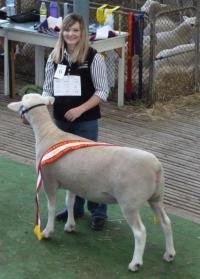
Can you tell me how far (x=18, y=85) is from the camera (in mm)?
10250

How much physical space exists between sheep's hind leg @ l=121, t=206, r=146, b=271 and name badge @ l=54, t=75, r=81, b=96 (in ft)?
3.70

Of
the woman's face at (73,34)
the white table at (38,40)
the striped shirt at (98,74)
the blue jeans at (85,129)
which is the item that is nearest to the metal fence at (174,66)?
the white table at (38,40)

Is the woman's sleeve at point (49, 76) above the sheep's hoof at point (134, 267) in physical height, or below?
above

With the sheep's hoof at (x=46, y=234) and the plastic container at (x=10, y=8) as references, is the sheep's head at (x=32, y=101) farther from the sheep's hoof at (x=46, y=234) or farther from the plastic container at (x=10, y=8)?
the plastic container at (x=10, y=8)

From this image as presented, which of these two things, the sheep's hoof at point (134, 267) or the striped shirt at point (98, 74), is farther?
the striped shirt at point (98, 74)

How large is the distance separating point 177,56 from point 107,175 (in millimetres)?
5665

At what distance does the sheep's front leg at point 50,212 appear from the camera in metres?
5.06

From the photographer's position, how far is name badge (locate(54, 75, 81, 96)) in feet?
16.6

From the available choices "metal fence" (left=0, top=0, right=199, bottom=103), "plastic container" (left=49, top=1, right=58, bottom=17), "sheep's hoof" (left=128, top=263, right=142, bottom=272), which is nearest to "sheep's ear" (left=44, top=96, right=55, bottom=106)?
"sheep's hoof" (left=128, top=263, right=142, bottom=272)

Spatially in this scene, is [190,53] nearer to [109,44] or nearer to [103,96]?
[109,44]

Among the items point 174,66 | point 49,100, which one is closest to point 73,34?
point 49,100

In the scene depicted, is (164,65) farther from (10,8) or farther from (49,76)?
(49,76)

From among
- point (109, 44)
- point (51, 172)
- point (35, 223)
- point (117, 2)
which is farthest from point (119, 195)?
point (117, 2)

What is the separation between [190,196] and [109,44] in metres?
3.42
